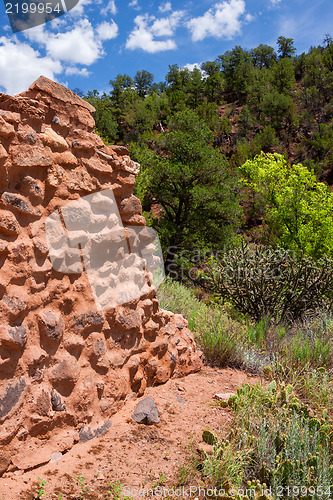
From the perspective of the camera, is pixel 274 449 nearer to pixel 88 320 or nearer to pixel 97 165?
pixel 88 320

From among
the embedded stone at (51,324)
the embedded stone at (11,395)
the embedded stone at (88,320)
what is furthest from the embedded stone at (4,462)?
the embedded stone at (88,320)

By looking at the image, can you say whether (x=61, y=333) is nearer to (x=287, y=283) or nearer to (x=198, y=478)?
(x=198, y=478)

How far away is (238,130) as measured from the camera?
1204 inches

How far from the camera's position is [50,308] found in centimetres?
240

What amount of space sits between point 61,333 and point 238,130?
30787 millimetres

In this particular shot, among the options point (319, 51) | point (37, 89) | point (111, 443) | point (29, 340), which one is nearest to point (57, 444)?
point (111, 443)

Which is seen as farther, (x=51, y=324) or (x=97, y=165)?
(x=97, y=165)

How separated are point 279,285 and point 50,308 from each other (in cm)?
518

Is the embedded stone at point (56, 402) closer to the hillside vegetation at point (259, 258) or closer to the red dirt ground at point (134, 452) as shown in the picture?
the red dirt ground at point (134, 452)

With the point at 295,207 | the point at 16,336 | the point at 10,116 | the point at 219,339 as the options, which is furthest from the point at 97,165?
the point at 295,207

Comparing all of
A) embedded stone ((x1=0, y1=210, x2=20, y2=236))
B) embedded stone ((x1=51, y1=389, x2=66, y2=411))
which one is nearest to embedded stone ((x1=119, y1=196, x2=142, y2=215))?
embedded stone ((x1=0, y1=210, x2=20, y2=236))

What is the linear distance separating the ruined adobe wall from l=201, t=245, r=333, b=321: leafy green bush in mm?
4056

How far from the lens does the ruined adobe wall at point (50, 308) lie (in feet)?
6.96

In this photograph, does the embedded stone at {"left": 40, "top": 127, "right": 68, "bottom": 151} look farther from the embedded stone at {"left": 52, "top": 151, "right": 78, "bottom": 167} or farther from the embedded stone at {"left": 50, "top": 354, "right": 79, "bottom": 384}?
the embedded stone at {"left": 50, "top": 354, "right": 79, "bottom": 384}
